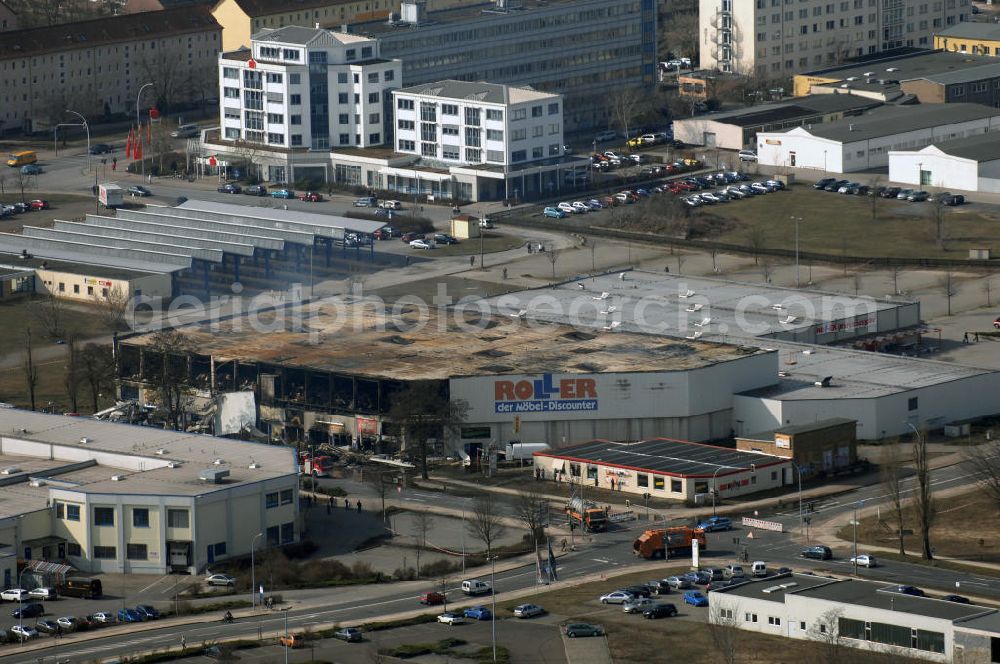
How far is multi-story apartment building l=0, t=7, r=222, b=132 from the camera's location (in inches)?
6216

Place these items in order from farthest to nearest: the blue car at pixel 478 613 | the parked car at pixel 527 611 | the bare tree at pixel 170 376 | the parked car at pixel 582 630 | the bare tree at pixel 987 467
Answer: the bare tree at pixel 170 376, the bare tree at pixel 987 467, the parked car at pixel 527 611, the blue car at pixel 478 613, the parked car at pixel 582 630

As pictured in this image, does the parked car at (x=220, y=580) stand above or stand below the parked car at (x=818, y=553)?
below

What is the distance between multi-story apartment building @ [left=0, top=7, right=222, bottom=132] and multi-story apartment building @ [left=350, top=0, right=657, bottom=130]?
18968mm

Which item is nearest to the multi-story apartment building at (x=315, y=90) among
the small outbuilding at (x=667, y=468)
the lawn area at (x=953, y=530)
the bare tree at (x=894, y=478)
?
the small outbuilding at (x=667, y=468)

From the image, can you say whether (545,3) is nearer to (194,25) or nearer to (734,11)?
(734,11)

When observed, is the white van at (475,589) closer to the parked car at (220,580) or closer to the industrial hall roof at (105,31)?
the parked car at (220,580)

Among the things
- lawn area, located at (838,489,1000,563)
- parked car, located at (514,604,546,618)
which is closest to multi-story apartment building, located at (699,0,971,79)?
lawn area, located at (838,489,1000,563)

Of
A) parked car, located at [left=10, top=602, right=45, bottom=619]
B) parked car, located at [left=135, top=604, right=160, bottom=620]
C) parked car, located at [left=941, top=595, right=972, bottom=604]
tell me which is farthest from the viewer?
parked car, located at [left=10, top=602, right=45, bottom=619]

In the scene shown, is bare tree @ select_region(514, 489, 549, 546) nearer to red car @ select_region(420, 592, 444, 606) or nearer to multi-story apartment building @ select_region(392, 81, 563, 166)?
red car @ select_region(420, 592, 444, 606)

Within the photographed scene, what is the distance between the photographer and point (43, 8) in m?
181

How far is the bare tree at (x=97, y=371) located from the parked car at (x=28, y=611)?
24.7 meters

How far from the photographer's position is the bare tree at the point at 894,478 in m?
77.9

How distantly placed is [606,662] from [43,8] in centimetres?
12543

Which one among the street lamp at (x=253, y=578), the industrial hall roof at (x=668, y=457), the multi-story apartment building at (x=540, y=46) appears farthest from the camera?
the multi-story apartment building at (x=540, y=46)
